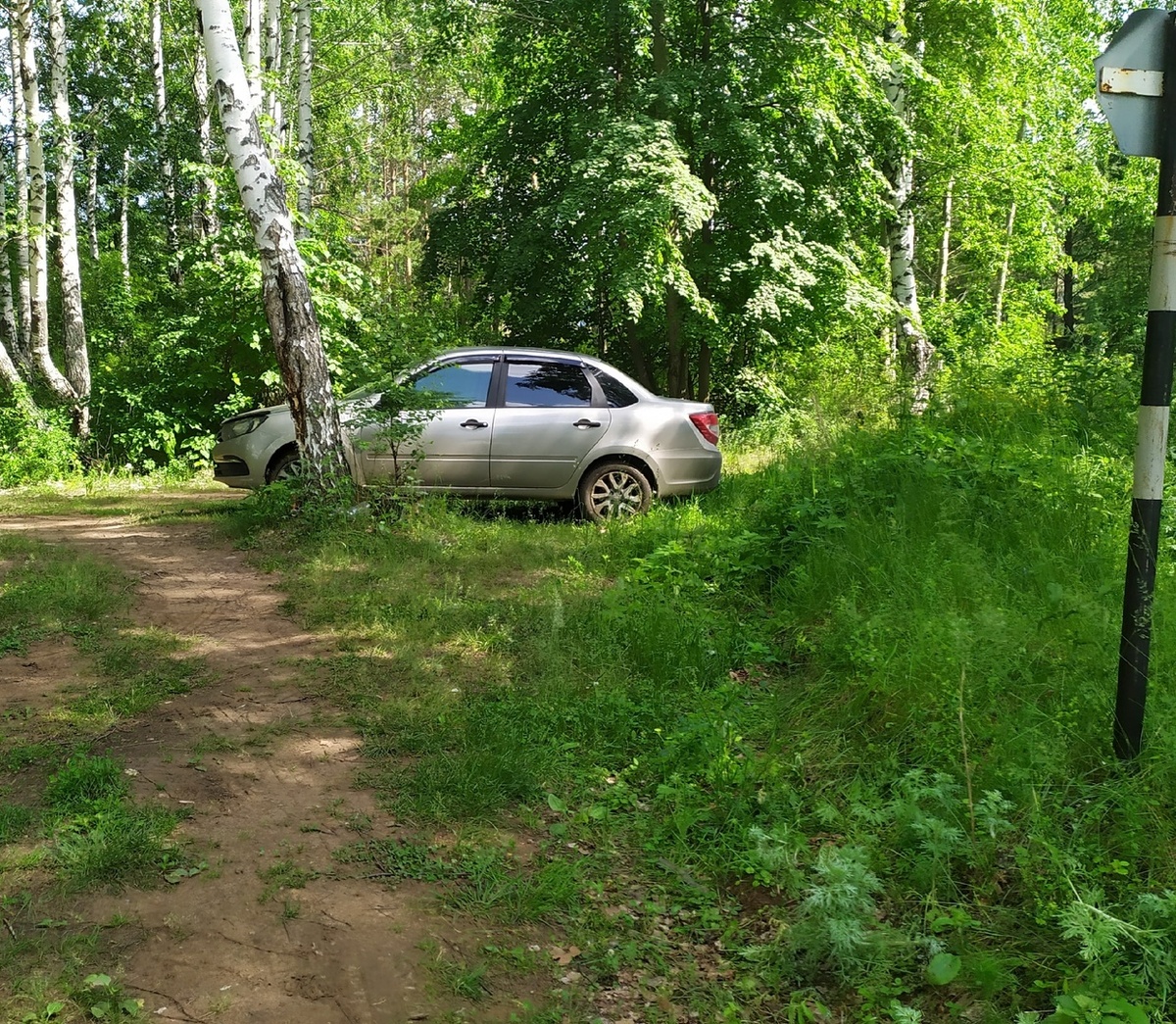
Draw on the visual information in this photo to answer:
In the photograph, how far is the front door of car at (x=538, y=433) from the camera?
9273mm

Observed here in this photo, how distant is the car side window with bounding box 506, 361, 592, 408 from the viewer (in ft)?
30.8

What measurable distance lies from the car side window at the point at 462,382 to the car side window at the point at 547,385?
242 mm

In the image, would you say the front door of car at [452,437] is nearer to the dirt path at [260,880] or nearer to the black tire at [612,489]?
the black tire at [612,489]

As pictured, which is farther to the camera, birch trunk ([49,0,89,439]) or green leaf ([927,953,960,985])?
birch trunk ([49,0,89,439])

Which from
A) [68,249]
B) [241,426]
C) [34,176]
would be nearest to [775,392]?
[241,426]

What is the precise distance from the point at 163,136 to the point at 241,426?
18.5 metres

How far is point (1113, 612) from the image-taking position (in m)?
4.90

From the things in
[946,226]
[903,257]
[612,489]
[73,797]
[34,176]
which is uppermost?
[946,226]

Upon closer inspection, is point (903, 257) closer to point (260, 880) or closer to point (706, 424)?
point (706, 424)

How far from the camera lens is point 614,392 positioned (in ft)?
31.3

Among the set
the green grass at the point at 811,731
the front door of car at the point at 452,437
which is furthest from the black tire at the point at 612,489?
the green grass at the point at 811,731

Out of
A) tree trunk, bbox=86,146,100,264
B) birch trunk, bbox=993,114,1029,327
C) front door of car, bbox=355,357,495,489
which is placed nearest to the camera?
front door of car, bbox=355,357,495,489

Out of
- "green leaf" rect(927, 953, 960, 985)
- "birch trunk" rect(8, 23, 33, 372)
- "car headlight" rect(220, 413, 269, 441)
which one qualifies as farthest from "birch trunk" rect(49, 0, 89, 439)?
"green leaf" rect(927, 953, 960, 985)

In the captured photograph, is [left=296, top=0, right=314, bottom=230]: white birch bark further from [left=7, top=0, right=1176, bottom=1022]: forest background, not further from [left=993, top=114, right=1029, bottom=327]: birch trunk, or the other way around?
[left=993, top=114, right=1029, bottom=327]: birch trunk
